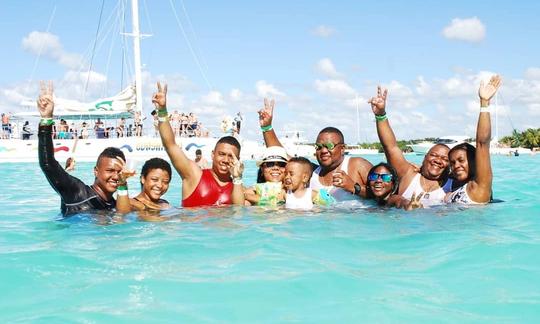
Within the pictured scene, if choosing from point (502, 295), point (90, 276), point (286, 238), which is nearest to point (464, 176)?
point (286, 238)

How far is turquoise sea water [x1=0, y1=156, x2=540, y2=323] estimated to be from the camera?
371cm

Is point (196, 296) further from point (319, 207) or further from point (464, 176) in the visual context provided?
point (464, 176)

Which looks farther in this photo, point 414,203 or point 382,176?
point 382,176

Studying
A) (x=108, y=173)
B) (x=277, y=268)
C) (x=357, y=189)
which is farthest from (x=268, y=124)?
(x=277, y=268)

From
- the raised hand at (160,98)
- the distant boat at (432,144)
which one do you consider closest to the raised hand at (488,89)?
the raised hand at (160,98)

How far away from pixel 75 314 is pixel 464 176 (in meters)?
5.43

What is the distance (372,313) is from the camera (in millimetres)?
3650

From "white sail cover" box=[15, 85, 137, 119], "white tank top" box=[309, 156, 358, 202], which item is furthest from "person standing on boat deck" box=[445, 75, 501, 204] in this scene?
"white sail cover" box=[15, 85, 137, 119]

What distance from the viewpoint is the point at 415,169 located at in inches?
318

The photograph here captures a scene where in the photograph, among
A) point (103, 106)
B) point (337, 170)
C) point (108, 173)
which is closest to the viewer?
point (108, 173)

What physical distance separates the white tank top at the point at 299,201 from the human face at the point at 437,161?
1724 mm

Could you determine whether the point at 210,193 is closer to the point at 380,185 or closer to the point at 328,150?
the point at 328,150

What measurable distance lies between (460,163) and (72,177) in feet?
15.7

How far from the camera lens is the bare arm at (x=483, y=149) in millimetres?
6887
